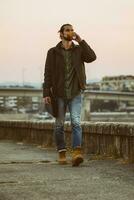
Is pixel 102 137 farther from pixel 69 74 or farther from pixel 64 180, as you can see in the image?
pixel 64 180

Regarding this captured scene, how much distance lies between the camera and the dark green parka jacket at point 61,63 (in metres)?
7.59

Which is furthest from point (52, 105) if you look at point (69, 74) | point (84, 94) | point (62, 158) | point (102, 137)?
point (84, 94)

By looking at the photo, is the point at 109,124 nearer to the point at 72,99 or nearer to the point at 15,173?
the point at 72,99

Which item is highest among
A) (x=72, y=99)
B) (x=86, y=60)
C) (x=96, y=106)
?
(x=86, y=60)

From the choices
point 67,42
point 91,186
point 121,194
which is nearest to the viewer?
point 121,194

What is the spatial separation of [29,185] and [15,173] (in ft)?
3.35

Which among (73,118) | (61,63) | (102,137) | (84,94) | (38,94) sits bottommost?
(38,94)

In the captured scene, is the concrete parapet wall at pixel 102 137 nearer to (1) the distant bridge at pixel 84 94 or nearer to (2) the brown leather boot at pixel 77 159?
(2) the brown leather boot at pixel 77 159

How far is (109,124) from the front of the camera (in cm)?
862

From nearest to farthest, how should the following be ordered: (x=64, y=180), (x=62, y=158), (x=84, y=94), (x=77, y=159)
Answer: (x=64, y=180) < (x=77, y=159) < (x=62, y=158) < (x=84, y=94)

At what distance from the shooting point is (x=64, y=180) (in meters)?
5.76

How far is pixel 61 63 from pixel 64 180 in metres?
2.19

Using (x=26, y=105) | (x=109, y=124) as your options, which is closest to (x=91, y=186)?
(x=109, y=124)

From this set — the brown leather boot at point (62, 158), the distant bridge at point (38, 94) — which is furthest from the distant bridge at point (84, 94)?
the brown leather boot at point (62, 158)
